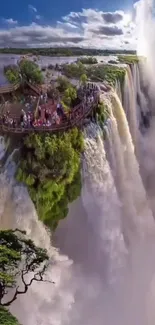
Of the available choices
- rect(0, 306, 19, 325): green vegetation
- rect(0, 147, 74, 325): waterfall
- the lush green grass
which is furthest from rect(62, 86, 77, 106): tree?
rect(0, 306, 19, 325): green vegetation

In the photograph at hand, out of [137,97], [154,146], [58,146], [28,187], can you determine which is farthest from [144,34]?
[28,187]

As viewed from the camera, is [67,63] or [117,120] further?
[117,120]

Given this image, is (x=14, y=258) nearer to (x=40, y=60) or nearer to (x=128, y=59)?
(x=40, y=60)

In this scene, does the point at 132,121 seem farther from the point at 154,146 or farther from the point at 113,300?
the point at 113,300

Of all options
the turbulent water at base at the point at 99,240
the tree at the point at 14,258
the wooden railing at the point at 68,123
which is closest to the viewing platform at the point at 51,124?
the wooden railing at the point at 68,123

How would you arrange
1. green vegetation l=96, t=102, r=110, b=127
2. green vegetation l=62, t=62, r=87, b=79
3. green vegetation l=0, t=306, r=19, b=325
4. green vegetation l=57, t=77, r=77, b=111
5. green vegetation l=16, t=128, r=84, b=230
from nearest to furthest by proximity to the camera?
1. green vegetation l=0, t=306, r=19, b=325
2. green vegetation l=16, t=128, r=84, b=230
3. green vegetation l=57, t=77, r=77, b=111
4. green vegetation l=62, t=62, r=87, b=79
5. green vegetation l=96, t=102, r=110, b=127

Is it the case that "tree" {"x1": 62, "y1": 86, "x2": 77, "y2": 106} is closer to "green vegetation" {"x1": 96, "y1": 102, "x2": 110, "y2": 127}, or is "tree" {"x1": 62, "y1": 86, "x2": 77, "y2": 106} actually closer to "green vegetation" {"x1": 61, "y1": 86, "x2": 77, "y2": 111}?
"green vegetation" {"x1": 61, "y1": 86, "x2": 77, "y2": 111}

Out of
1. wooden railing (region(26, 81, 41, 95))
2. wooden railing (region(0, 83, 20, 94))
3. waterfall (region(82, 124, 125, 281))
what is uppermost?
wooden railing (region(26, 81, 41, 95))
